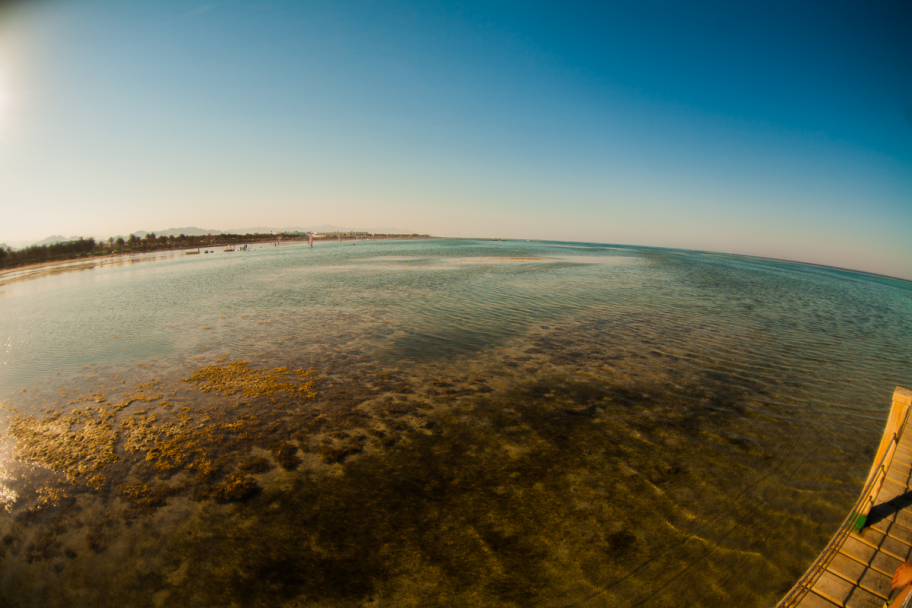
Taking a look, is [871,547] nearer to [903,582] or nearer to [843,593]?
[843,593]

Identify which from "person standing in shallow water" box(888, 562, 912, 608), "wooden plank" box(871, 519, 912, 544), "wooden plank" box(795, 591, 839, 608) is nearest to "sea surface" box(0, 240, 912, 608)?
"wooden plank" box(795, 591, 839, 608)

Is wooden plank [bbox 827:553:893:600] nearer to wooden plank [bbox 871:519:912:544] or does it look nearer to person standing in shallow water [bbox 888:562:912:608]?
person standing in shallow water [bbox 888:562:912:608]

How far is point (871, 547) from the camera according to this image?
438 centimetres

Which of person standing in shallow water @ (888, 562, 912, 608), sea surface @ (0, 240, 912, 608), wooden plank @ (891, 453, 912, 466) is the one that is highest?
person standing in shallow water @ (888, 562, 912, 608)

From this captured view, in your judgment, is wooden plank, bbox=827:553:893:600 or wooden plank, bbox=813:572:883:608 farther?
wooden plank, bbox=827:553:893:600

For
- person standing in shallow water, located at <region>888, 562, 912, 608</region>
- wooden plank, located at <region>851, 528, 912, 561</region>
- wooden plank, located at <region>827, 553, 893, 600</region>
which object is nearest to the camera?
person standing in shallow water, located at <region>888, 562, 912, 608</region>

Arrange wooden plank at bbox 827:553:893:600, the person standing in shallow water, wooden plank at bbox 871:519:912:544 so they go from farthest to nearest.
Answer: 1. wooden plank at bbox 871:519:912:544
2. wooden plank at bbox 827:553:893:600
3. the person standing in shallow water

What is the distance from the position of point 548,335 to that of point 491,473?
9.60m

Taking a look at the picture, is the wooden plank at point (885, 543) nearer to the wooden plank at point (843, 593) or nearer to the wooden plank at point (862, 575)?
the wooden plank at point (862, 575)

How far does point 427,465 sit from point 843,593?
5.80m

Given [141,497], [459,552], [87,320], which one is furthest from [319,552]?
[87,320]

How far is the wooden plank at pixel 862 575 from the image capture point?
3859 mm

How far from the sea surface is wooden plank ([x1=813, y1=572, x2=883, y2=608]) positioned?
1.72 ft

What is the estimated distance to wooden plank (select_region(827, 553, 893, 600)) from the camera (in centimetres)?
386
